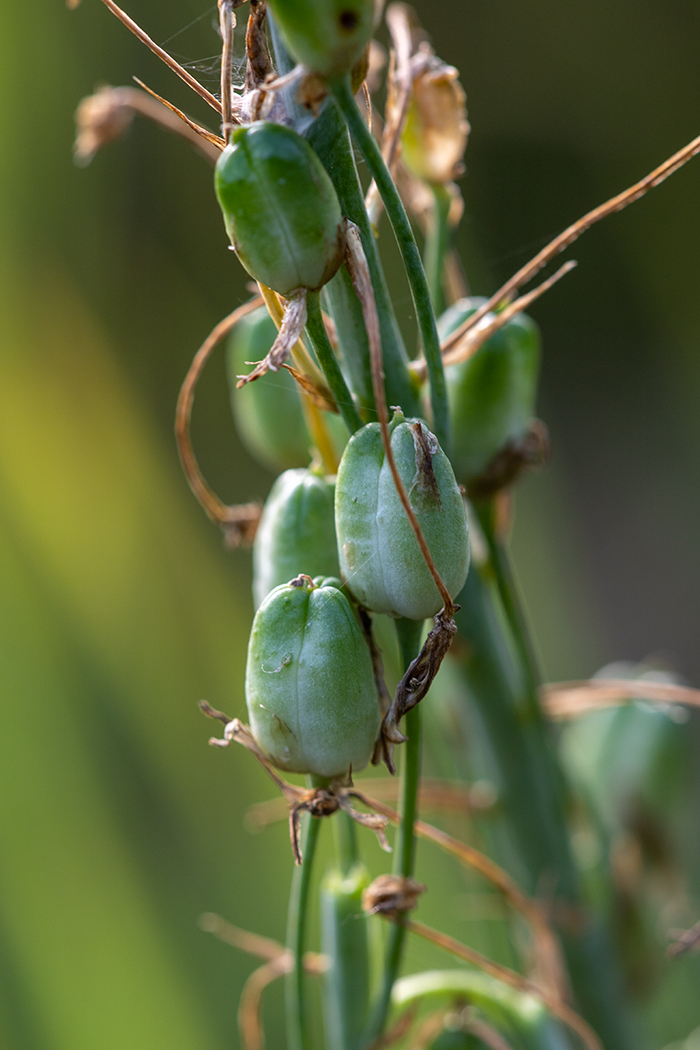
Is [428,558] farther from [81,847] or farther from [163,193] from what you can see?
[163,193]

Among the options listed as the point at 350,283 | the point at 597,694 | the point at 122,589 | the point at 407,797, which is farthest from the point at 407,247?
the point at 122,589

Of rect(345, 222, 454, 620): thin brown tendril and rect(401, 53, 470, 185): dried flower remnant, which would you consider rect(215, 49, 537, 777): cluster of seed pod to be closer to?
rect(345, 222, 454, 620): thin brown tendril

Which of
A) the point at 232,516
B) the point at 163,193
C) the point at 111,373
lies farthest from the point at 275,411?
the point at 163,193

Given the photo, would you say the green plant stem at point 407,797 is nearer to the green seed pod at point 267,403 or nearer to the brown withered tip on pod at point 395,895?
the brown withered tip on pod at point 395,895

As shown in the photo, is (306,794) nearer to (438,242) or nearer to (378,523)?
(378,523)

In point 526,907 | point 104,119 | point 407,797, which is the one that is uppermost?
point 104,119

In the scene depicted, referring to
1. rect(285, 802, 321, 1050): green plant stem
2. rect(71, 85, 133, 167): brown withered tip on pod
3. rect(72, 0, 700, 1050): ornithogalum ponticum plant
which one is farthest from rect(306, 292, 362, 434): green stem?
rect(71, 85, 133, 167): brown withered tip on pod
